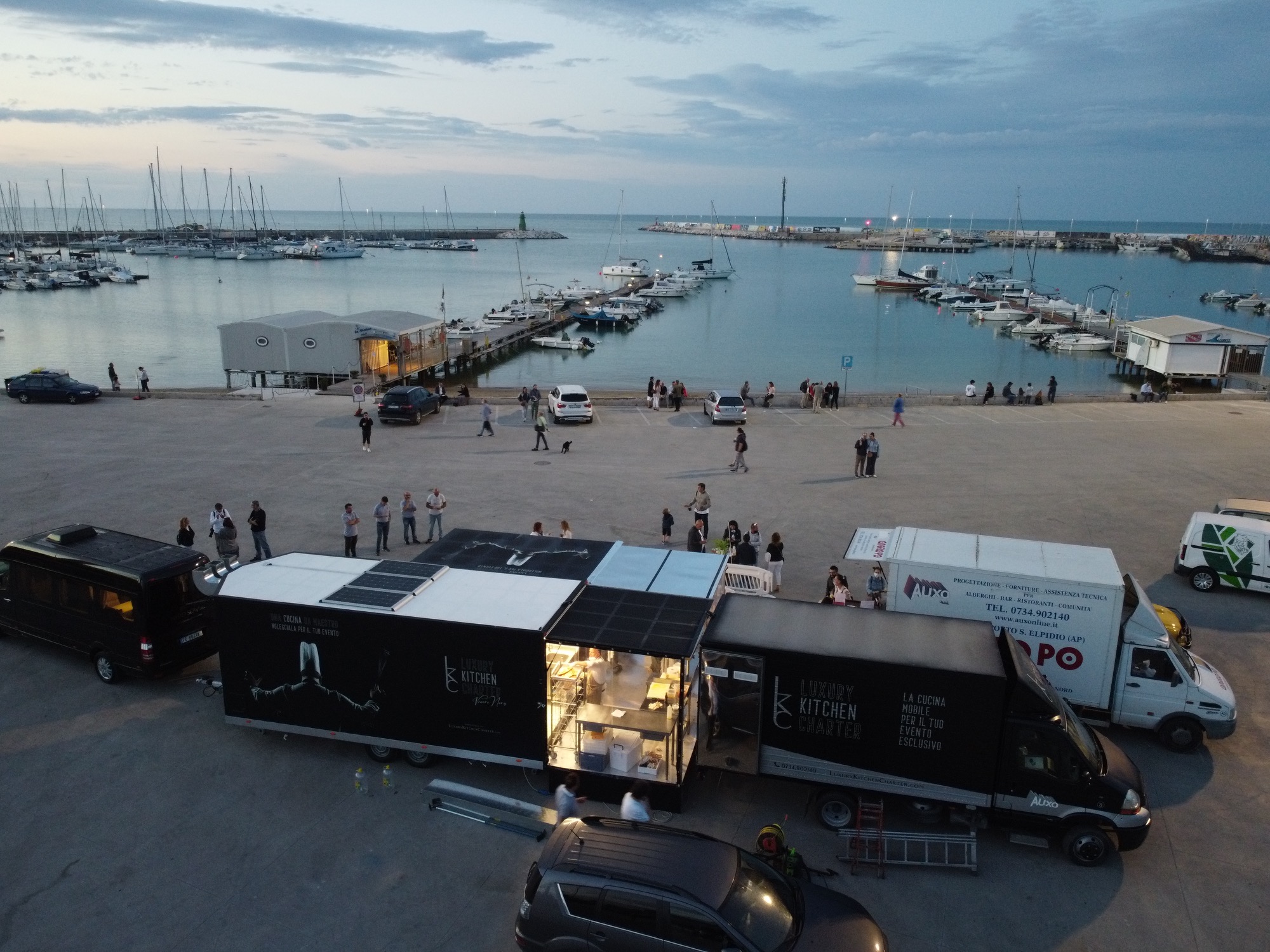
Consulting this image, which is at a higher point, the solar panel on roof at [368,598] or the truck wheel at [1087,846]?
the solar panel on roof at [368,598]

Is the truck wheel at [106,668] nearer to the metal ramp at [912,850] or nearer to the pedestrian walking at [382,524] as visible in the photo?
the pedestrian walking at [382,524]

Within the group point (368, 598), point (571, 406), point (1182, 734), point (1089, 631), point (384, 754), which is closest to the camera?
point (368, 598)

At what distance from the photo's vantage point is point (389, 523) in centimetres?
1886

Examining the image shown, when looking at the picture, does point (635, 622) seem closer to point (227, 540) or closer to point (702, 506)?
point (702, 506)

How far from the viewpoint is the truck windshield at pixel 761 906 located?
23.6ft

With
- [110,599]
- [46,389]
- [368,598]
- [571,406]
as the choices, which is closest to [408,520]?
[110,599]

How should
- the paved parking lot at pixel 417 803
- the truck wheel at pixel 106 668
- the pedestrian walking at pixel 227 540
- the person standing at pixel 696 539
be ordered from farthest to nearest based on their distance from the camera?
the person standing at pixel 696 539 → the pedestrian walking at pixel 227 540 → the truck wheel at pixel 106 668 → the paved parking lot at pixel 417 803

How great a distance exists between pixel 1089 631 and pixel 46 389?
37.3m

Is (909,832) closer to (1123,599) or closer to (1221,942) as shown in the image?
(1221,942)

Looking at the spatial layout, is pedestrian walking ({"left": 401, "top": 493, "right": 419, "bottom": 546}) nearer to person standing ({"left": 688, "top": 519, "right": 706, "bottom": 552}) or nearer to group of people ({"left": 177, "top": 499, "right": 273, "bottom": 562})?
group of people ({"left": 177, "top": 499, "right": 273, "bottom": 562})

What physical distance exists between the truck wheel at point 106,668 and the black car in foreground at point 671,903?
8763mm

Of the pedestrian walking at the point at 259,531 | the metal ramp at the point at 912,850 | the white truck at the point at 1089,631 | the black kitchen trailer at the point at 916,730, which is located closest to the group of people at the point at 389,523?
the pedestrian walking at the point at 259,531

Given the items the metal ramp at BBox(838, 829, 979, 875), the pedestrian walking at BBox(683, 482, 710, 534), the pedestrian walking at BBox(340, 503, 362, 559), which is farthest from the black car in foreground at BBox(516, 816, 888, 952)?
the pedestrian walking at BBox(340, 503, 362, 559)

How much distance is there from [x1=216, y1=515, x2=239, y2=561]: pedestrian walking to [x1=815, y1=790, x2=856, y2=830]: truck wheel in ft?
40.3
